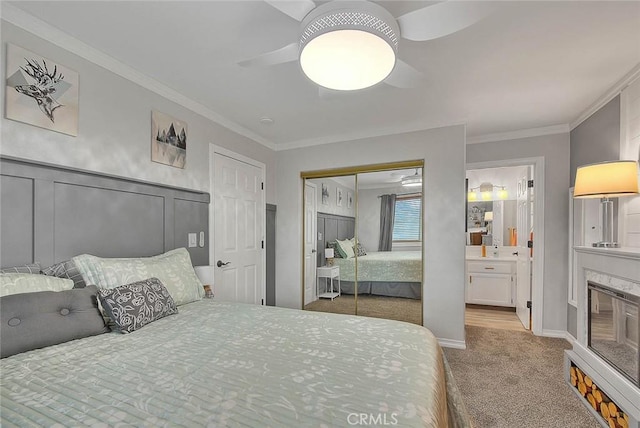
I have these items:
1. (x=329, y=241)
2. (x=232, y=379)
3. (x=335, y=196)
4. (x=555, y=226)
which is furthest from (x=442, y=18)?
(x=555, y=226)

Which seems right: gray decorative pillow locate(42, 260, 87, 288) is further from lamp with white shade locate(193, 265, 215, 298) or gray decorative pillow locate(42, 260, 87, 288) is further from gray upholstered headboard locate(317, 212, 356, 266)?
gray upholstered headboard locate(317, 212, 356, 266)

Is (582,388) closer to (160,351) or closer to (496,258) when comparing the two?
(496,258)

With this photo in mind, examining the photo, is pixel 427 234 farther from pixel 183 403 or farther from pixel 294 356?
pixel 183 403

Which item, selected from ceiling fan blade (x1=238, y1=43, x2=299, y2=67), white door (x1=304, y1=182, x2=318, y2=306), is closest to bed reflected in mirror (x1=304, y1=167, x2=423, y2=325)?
white door (x1=304, y1=182, x2=318, y2=306)

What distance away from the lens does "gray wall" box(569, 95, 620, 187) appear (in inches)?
99.0

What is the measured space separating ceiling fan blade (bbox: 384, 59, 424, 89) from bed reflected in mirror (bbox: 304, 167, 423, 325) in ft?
5.92

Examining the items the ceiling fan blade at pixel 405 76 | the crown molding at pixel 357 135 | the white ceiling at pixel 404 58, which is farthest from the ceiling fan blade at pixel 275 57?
the crown molding at pixel 357 135

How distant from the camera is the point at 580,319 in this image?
2.37m

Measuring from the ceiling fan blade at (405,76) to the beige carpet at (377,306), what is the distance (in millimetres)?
2480

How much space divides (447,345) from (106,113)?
12.5ft

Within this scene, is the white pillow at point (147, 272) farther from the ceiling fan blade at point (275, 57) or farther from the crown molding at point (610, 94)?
the crown molding at point (610, 94)

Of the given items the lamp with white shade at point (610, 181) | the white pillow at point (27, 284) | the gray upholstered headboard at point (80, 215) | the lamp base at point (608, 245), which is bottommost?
the white pillow at point (27, 284)

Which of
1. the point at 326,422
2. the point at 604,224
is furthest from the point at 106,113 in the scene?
the point at 604,224

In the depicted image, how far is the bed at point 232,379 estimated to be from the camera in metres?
0.84
